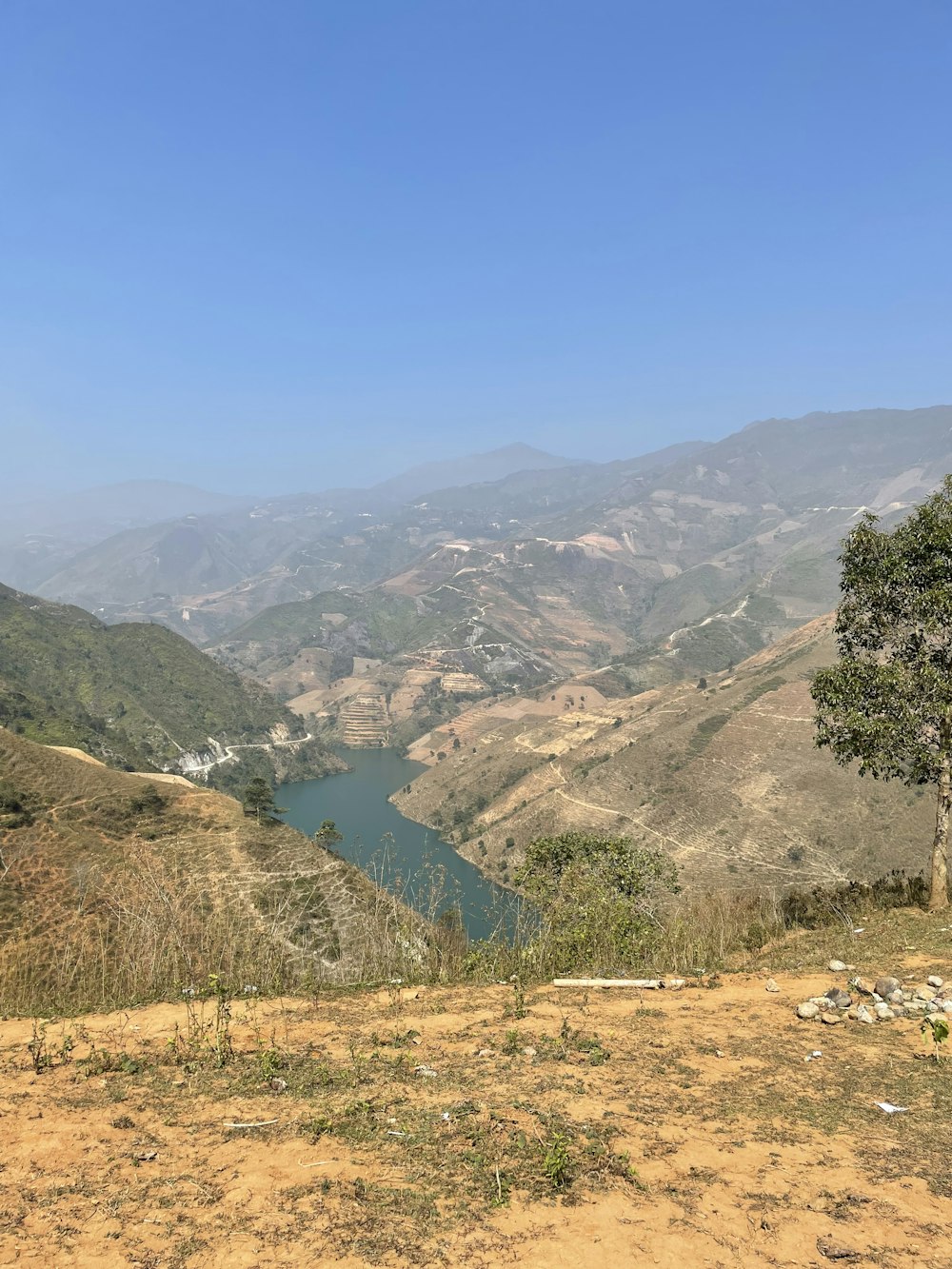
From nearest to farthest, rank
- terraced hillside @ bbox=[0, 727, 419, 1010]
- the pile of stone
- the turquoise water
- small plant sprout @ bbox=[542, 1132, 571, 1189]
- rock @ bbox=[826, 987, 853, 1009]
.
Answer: small plant sprout @ bbox=[542, 1132, 571, 1189], the pile of stone, rock @ bbox=[826, 987, 853, 1009], terraced hillside @ bbox=[0, 727, 419, 1010], the turquoise water

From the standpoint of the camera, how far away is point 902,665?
1500cm

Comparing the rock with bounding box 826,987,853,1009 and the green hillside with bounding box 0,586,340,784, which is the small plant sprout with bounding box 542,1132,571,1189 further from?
the green hillside with bounding box 0,586,340,784

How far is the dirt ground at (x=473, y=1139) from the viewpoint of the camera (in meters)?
4.89

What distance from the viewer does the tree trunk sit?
1366 cm

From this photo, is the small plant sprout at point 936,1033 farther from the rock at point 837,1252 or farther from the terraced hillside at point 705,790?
the terraced hillside at point 705,790

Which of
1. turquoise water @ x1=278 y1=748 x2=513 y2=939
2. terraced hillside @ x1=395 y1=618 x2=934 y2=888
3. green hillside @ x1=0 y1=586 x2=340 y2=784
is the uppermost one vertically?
green hillside @ x1=0 y1=586 x2=340 y2=784

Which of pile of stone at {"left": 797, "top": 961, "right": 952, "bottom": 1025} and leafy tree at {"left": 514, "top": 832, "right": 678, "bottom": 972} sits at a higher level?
pile of stone at {"left": 797, "top": 961, "right": 952, "bottom": 1025}

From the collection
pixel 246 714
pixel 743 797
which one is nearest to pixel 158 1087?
pixel 743 797

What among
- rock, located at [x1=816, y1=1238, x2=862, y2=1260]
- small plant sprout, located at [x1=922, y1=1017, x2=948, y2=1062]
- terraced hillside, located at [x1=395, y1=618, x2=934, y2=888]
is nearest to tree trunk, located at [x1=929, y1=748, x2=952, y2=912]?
small plant sprout, located at [x1=922, y1=1017, x2=948, y2=1062]

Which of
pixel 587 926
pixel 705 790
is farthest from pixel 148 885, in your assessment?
pixel 705 790

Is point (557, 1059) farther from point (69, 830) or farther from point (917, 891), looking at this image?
point (69, 830)

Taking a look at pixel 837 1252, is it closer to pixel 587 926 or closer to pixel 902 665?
pixel 587 926

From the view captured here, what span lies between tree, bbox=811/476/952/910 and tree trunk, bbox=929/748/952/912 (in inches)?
0.8

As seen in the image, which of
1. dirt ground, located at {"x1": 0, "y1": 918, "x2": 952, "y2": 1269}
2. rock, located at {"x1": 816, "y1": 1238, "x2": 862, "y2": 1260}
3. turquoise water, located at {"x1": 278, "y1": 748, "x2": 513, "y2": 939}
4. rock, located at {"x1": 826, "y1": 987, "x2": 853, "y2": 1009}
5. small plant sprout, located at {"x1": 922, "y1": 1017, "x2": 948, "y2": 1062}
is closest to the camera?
rock, located at {"x1": 816, "y1": 1238, "x2": 862, "y2": 1260}
